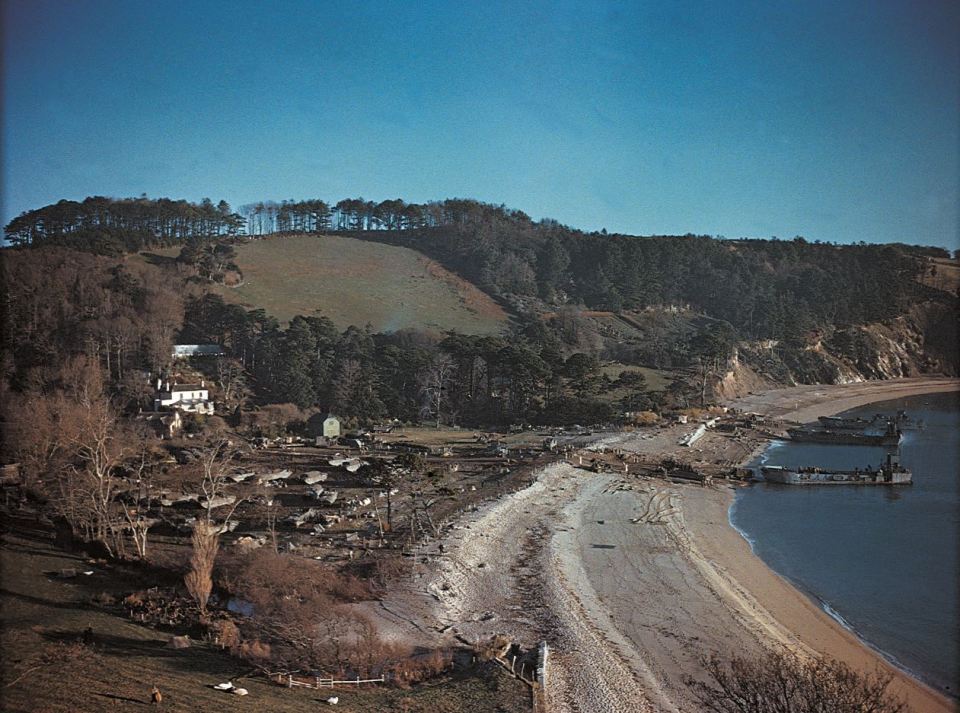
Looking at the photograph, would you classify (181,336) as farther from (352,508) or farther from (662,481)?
(662,481)

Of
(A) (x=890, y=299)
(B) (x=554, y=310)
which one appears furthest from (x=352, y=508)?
(A) (x=890, y=299)

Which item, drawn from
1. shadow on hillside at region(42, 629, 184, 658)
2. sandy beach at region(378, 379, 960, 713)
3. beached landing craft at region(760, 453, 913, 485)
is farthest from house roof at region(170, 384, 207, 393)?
beached landing craft at region(760, 453, 913, 485)

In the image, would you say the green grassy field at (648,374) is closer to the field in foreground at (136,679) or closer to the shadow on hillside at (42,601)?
the field in foreground at (136,679)

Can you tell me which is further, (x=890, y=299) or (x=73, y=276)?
(x=890, y=299)

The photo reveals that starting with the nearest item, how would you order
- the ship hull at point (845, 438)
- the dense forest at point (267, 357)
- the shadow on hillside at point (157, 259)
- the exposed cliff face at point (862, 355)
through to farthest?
the dense forest at point (267, 357) < the ship hull at point (845, 438) < the shadow on hillside at point (157, 259) < the exposed cliff face at point (862, 355)

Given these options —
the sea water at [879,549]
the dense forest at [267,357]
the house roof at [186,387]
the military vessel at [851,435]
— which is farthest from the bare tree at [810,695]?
the military vessel at [851,435]

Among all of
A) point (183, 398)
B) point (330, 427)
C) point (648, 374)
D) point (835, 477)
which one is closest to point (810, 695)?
point (835, 477)
